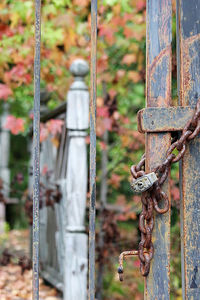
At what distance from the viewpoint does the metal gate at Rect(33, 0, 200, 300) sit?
137 centimetres

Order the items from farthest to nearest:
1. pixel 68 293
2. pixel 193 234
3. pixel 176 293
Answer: pixel 176 293
pixel 68 293
pixel 193 234

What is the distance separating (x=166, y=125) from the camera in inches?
54.5

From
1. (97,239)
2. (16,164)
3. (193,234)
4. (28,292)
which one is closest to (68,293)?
(28,292)

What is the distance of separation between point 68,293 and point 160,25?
6.39 ft

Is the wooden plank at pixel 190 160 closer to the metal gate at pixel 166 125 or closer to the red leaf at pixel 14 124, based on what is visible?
the metal gate at pixel 166 125

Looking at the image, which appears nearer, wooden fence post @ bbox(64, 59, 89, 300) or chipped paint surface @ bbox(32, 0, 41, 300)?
chipped paint surface @ bbox(32, 0, 41, 300)

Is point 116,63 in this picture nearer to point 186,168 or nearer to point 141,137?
point 141,137

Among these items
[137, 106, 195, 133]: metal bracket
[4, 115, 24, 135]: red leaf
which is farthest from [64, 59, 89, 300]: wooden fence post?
[137, 106, 195, 133]: metal bracket

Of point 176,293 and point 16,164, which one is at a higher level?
point 16,164

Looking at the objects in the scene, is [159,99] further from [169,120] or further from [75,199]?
[75,199]

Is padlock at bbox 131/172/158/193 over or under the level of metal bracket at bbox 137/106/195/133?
under

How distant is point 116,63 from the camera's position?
4977mm

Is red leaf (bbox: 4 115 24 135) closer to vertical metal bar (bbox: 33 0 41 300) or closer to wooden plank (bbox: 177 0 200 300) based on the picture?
vertical metal bar (bbox: 33 0 41 300)

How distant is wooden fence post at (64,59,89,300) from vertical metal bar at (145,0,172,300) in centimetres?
155
